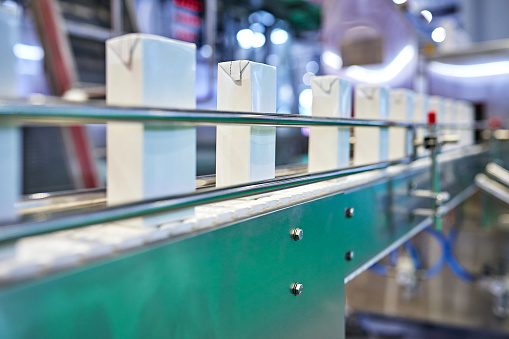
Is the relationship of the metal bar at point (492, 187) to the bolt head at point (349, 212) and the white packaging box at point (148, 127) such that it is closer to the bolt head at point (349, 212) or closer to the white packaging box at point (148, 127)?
the bolt head at point (349, 212)

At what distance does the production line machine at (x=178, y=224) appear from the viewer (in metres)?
0.40

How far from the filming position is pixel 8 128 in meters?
0.40

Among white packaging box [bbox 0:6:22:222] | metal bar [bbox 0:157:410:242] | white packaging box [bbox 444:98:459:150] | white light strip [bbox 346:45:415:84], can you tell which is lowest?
metal bar [bbox 0:157:410:242]

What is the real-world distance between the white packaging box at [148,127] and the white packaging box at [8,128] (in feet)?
0.44

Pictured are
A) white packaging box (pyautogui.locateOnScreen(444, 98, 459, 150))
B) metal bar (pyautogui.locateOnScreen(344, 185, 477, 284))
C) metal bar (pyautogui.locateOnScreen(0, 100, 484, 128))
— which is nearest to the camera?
metal bar (pyautogui.locateOnScreen(0, 100, 484, 128))

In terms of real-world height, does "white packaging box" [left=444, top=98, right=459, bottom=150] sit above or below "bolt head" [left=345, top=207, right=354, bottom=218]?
above

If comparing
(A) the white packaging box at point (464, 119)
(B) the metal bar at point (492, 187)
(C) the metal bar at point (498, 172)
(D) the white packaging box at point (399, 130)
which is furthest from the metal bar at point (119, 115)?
(C) the metal bar at point (498, 172)

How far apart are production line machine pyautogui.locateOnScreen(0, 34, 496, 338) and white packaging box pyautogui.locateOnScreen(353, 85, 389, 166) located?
0.18 meters

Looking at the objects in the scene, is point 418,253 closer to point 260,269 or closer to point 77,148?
point 77,148

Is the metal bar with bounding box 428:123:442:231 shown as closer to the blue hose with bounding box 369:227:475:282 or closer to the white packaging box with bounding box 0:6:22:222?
the white packaging box with bounding box 0:6:22:222

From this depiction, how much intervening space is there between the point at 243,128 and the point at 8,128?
0.39 meters

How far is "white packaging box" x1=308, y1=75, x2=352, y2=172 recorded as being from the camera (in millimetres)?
946

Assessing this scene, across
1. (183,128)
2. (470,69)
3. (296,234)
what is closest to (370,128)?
(296,234)

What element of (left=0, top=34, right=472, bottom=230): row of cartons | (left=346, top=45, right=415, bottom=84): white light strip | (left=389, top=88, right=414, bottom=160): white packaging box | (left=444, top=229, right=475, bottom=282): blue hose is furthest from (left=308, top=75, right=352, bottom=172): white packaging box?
(left=444, top=229, right=475, bottom=282): blue hose
